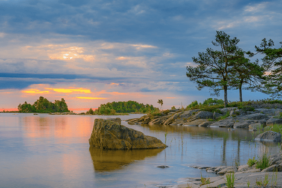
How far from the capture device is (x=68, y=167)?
10.2 m

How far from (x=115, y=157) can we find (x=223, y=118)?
26.5 meters

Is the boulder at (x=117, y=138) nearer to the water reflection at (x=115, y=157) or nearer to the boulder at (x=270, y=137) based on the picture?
the water reflection at (x=115, y=157)

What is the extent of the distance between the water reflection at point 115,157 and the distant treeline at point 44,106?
5226 inches

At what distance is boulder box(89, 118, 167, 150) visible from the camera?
46.7 ft

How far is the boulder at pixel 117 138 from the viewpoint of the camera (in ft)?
46.7

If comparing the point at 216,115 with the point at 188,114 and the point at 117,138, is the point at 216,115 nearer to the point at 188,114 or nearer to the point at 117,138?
the point at 188,114

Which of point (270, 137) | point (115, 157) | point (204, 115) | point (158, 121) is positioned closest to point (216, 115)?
point (204, 115)

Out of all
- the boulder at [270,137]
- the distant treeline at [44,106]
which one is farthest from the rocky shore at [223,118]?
the distant treeline at [44,106]

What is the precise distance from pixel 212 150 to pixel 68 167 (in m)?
7.75

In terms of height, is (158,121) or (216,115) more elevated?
(216,115)

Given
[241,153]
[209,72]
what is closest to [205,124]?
[209,72]

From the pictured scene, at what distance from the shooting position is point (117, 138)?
47.3ft

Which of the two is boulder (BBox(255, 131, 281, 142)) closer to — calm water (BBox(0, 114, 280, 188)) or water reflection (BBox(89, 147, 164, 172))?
calm water (BBox(0, 114, 280, 188))

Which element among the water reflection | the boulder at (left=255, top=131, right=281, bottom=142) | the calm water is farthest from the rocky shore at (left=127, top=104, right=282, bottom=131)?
the water reflection
